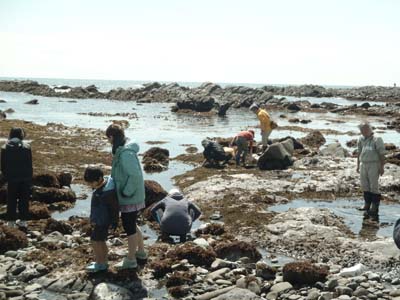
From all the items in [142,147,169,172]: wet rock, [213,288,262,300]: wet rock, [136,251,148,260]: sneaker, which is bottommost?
[142,147,169,172]: wet rock

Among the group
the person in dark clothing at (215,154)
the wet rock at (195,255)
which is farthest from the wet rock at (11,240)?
the person in dark clothing at (215,154)

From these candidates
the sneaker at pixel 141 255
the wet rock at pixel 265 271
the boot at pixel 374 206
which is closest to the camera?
the wet rock at pixel 265 271

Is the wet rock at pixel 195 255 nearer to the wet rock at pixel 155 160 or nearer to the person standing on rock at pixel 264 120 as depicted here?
the wet rock at pixel 155 160

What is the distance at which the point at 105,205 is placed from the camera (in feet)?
29.4

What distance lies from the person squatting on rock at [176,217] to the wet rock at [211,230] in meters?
0.52

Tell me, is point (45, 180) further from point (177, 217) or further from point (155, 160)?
point (155, 160)

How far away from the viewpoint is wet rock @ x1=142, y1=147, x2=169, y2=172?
22.8 meters

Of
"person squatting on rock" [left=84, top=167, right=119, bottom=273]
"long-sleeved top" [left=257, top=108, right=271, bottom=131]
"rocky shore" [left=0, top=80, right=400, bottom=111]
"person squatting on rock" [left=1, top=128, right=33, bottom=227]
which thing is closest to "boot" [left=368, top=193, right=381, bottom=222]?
"person squatting on rock" [left=84, top=167, right=119, bottom=273]

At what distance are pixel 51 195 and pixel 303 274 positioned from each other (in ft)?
31.7

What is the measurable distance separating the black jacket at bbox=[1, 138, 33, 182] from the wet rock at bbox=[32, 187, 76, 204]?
9.89 feet

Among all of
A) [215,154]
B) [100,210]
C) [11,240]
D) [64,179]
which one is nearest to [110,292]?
[100,210]

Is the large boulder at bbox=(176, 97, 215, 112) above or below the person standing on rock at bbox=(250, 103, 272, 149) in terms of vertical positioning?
below

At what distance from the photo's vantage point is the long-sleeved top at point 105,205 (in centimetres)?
889

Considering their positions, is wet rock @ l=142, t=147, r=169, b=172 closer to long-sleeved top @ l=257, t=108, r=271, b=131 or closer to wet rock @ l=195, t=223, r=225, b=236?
long-sleeved top @ l=257, t=108, r=271, b=131
